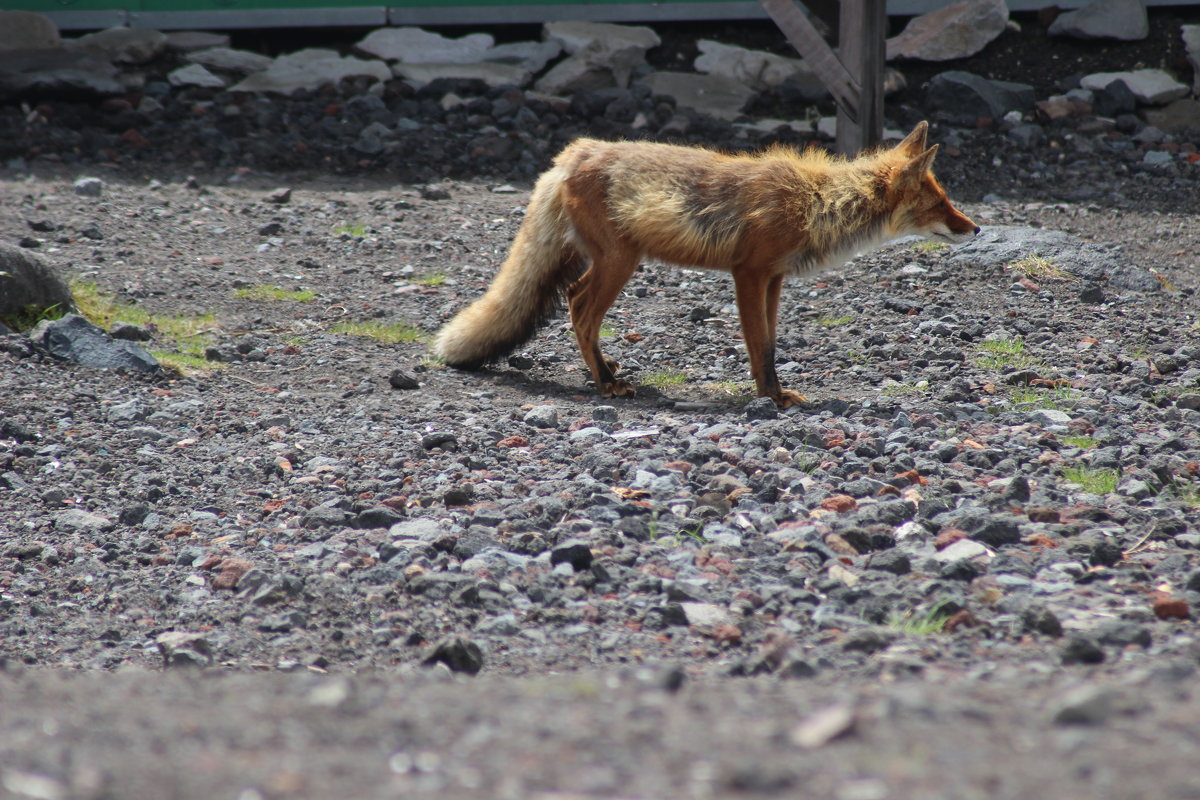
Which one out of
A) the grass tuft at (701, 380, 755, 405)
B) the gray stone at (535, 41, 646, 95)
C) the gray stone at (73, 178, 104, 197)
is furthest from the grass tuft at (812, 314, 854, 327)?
the gray stone at (73, 178, 104, 197)

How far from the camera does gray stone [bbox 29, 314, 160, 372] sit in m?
6.09

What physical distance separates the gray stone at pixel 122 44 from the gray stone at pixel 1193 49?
36.2ft

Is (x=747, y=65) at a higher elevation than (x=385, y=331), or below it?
higher

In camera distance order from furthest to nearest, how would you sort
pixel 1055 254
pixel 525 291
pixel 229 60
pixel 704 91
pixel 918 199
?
pixel 229 60 → pixel 704 91 → pixel 1055 254 → pixel 525 291 → pixel 918 199

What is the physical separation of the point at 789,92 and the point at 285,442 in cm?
821

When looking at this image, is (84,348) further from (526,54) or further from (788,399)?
(526,54)

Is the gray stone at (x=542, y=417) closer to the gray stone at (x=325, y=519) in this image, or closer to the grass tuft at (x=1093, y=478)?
the gray stone at (x=325, y=519)

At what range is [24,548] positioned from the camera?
13.6ft

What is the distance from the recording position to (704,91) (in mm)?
11797

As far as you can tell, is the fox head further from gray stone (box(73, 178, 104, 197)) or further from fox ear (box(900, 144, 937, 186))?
gray stone (box(73, 178, 104, 197))

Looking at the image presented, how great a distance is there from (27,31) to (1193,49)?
1242 cm

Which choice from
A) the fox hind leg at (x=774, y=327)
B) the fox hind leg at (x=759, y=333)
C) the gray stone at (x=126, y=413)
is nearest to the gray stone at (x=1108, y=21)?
the fox hind leg at (x=774, y=327)

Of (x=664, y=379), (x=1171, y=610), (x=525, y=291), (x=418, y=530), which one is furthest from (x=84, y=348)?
(x=1171, y=610)

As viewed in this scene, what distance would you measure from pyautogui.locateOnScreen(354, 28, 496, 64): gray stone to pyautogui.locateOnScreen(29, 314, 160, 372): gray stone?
7097mm
